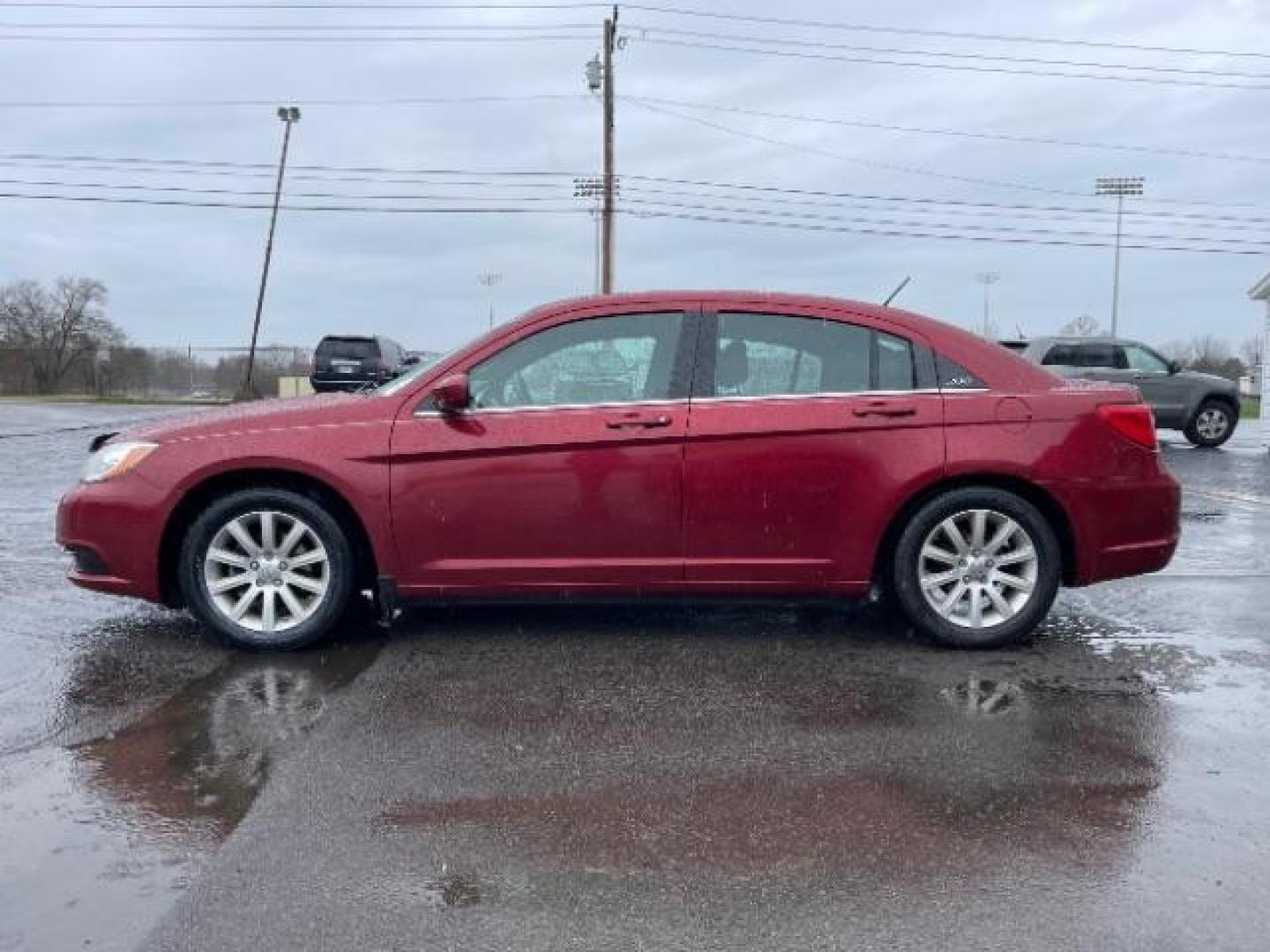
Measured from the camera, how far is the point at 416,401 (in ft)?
16.7

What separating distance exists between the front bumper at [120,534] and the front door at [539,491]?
111cm

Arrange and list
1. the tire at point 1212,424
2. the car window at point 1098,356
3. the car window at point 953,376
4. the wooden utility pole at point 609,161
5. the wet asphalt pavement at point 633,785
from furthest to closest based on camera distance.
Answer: the wooden utility pole at point 609,161, the tire at point 1212,424, the car window at point 1098,356, the car window at point 953,376, the wet asphalt pavement at point 633,785

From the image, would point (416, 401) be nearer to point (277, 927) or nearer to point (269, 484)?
point (269, 484)

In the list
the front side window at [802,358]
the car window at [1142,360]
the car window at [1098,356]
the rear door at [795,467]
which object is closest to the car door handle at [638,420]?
the rear door at [795,467]

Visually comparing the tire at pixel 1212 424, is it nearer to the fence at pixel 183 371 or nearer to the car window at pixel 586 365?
the car window at pixel 586 365

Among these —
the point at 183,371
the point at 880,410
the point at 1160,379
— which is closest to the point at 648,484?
the point at 880,410

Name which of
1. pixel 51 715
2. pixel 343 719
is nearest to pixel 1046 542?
pixel 343 719

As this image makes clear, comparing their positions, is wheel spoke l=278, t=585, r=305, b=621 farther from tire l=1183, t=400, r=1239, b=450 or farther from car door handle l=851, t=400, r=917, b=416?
tire l=1183, t=400, r=1239, b=450

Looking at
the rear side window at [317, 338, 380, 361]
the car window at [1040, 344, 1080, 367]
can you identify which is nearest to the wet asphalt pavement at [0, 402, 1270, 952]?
the car window at [1040, 344, 1080, 367]

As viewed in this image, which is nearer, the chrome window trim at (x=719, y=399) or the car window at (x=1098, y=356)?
the chrome window trim at (x=719, y=399)

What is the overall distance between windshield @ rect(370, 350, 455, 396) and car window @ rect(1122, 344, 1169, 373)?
52.9ft

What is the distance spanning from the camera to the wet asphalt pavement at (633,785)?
275cm

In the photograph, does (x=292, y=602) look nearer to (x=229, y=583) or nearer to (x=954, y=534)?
(x=229, y=583)

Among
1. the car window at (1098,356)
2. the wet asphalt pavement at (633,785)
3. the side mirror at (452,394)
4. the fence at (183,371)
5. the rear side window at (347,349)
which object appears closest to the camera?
the wet asphalt pavement at (633,785)
